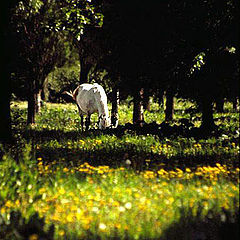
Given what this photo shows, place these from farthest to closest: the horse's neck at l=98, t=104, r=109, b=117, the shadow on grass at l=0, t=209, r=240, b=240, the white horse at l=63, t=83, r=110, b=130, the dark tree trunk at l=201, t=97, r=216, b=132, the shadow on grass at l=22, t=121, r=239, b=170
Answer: the horse's neck at l=98, t=104, r=109, b=117, the white horse at l=63, t=83, r=110, b=130, the dark tree trunk at l=201, t=97, r=216, b=132, the shadow on grass at l=22, t=121, r=239, b=170, the shadow on grass at l=0, t=209, r=240, b=240

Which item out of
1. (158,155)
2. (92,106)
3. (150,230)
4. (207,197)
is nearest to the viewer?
(150,230)

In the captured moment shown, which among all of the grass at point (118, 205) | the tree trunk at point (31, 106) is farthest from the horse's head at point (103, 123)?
the grass at point (118, 205)

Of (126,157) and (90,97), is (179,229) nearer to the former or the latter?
(126,157)

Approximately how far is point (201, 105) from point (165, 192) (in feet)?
28.2

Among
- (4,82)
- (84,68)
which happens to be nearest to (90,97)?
(4,82)

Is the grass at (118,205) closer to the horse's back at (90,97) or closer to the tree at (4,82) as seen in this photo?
the tree at (4,82)

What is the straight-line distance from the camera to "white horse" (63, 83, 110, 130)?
14177 millimetres

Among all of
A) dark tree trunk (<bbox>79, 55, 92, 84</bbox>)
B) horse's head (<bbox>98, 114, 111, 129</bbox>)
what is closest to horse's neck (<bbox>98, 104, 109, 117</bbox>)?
horse's head (<bbox>98, 114, 111, 129</bbox>)

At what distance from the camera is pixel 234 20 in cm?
1194

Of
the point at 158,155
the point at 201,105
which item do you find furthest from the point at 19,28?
the point at 158,155

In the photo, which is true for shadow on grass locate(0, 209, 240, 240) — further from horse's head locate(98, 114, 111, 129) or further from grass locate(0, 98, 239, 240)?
horse's head locate(98, 114, 111, 129)

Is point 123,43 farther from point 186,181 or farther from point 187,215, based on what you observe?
point 187,215

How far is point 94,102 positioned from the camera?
1553 centimetres

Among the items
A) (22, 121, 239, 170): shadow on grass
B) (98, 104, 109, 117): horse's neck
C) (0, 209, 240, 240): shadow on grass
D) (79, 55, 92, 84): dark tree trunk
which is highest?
(79, 55, 92, 84): dark tree trunk
